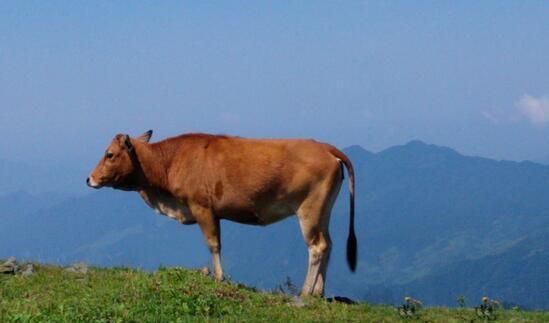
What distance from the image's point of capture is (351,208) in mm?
17531

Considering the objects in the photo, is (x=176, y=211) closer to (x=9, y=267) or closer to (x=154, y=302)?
(x=9, y=267)

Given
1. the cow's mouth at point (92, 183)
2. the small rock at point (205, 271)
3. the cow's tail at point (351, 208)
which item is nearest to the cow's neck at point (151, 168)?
the cow's mouth at point (92, 183)

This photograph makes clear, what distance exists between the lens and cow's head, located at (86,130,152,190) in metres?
18.8

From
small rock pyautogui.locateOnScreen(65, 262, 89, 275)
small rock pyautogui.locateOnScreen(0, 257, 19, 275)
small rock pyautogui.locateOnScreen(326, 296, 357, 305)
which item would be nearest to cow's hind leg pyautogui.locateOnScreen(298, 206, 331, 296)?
small rock pyautogui.locateOnScreen(326, 296, 357, 305)

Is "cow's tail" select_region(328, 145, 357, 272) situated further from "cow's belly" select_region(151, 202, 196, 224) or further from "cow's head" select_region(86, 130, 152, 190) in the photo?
"cow's head" select_region(86, 130, 152, 190)

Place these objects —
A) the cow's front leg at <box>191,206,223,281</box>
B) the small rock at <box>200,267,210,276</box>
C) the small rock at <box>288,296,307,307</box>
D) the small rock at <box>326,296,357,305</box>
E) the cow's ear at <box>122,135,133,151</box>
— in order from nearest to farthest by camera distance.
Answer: the small rock at <box>288,296,307,307</box>, the small rock at <box>326,296,357,305</box>, the small rock at <box>200,267,210,276</box>, the cow's front leg at <box>191,206,223,281</box>, the cow's ear at <box>122,135,133,151</box>

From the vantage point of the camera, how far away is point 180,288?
14875mm

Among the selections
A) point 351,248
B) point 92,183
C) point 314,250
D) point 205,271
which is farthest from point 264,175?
point 92,183

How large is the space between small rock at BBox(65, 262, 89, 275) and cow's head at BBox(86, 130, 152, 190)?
1.71 meters

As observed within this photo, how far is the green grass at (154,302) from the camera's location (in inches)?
521

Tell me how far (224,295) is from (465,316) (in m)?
4.79

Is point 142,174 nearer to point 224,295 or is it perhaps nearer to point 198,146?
point 198,146

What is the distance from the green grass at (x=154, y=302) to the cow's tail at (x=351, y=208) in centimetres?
159

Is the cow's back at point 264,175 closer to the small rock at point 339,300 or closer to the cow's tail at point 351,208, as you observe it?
the cow's tail at point 351,208
